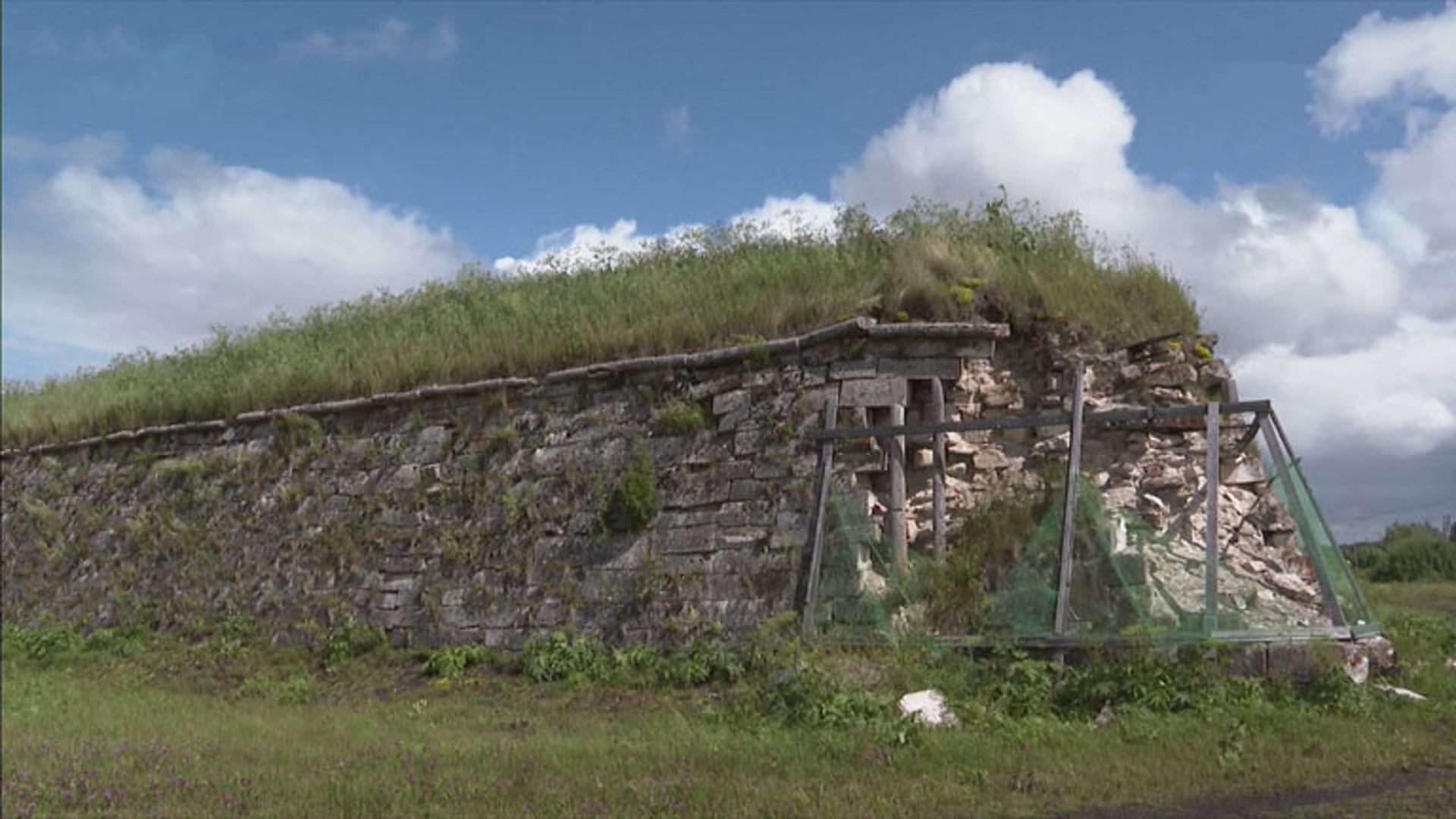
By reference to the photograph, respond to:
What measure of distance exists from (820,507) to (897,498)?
2.32 feet

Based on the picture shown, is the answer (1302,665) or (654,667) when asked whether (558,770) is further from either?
(1302,665)

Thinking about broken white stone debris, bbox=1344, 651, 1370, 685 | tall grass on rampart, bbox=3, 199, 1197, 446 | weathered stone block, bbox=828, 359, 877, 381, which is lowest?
broken white stone debris, bbox=1344, 651, 1370, 685

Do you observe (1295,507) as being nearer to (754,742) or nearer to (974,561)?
(974,561)

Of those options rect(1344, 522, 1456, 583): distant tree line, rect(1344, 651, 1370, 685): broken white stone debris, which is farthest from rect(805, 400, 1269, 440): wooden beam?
rect(1344, 522, 1456, 583): distant tree line

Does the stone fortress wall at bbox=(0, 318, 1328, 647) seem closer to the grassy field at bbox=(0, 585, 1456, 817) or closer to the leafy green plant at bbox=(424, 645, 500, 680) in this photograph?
the leafy green plant at bbox=(424, 645, 500, 680)

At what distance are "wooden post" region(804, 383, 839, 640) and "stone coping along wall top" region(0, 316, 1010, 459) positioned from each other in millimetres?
581

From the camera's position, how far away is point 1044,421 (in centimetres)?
965

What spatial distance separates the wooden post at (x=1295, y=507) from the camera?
863 cm

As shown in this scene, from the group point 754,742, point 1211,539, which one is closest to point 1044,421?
point 1211,539

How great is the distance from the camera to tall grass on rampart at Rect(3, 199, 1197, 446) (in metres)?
10.9

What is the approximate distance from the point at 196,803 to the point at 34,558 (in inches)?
526

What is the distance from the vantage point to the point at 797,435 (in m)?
10.6

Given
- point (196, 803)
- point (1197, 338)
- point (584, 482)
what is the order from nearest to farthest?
point (196, 803) < point (1197, 338) < point (584, 482)

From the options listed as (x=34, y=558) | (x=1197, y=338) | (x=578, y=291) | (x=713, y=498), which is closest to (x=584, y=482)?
(x=713, y=498)
